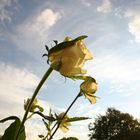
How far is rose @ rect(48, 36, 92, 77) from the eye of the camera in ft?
4.57

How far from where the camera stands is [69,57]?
1414mm

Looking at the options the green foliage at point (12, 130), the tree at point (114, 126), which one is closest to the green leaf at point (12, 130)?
the green foliage at point (12, 130)

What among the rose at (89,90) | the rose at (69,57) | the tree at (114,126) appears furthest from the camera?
the tree at (114,126)

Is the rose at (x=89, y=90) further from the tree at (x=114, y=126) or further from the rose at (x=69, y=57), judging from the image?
the tree at (x=114, y=126)

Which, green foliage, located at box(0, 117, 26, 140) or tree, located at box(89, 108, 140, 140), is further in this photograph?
tree, located at box(89, 108, 140, 140)

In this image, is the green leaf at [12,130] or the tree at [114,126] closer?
the green leaf at [12,130]

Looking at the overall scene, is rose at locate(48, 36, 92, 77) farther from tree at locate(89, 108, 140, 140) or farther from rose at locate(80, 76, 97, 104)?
tree at locate(89, 108, 140, 140)

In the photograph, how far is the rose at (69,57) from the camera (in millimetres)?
1392

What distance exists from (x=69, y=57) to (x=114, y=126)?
57059mm

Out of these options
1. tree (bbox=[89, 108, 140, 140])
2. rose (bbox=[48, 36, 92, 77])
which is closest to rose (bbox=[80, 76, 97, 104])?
rose (bbox=[48, 36, 92, 77])

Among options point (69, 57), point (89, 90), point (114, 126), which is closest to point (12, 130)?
point (69, 57)

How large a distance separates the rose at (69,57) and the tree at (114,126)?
181 feet

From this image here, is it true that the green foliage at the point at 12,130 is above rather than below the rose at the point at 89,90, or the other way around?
below

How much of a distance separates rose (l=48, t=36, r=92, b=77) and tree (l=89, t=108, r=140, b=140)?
55.0 meters
